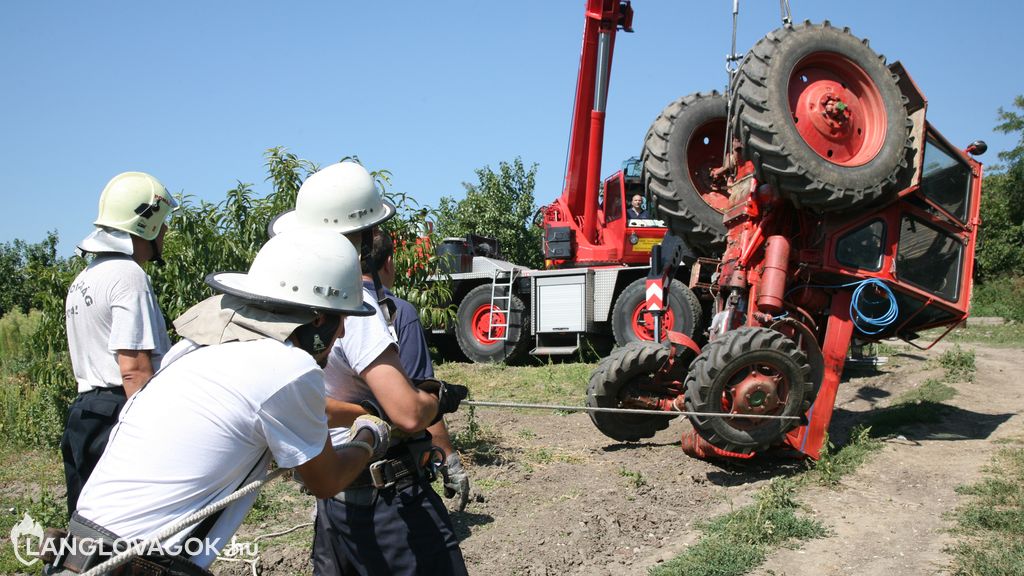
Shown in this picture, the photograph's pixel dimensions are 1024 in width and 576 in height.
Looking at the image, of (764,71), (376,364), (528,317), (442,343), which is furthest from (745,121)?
(442,343)

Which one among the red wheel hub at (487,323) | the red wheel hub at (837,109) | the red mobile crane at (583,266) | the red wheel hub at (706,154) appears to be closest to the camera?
the red wheel hub at (837,109)

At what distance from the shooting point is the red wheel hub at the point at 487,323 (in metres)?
13.2

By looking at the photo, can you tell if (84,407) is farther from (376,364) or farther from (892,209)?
(892,209)

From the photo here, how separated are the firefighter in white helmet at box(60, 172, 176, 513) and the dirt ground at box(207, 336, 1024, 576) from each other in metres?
1.39

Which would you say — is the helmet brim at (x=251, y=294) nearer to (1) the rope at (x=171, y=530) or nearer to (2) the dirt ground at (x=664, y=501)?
(1) the rope at (x=171, y=530)

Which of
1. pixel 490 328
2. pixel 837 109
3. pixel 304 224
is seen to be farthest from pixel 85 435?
pixel 490 328

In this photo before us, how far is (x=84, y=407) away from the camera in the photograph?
323 cm

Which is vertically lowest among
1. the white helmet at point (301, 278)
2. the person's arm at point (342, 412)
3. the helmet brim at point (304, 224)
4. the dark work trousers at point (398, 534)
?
the dark work trousers at point (398, 534)

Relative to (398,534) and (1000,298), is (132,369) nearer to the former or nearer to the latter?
(398,534)

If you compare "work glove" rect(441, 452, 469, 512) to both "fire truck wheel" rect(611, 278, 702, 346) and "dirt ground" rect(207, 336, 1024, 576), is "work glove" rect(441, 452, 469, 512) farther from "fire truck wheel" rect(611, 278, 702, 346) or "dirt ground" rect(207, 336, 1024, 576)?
"fire truck wheel" rect(611, 278, 702, 346)

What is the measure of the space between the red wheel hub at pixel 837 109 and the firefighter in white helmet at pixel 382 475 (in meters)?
4.35

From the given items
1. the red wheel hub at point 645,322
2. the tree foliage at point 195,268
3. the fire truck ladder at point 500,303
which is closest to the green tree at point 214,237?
the tree foliage at point 195,268

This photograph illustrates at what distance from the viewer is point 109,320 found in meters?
3.26

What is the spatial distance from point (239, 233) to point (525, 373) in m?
6.36
